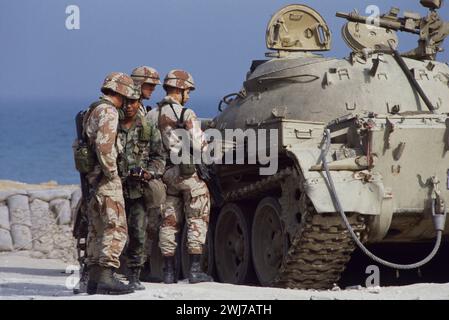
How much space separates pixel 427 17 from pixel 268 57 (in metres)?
2.11

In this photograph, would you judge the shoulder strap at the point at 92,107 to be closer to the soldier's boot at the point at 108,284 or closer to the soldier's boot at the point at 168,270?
the soldier's boot at the point at 108,284

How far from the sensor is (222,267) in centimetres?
1483

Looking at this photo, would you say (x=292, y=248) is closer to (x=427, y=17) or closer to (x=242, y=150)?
(x=242, y=150)

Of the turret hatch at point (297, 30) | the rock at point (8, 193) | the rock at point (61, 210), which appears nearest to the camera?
the turret hatch at point (297, 30)

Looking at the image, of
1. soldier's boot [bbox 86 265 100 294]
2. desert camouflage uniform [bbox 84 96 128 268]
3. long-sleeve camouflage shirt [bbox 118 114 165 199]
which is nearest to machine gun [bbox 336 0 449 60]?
long-sleeve camouflage shirt [bbox 118 114 165 199]

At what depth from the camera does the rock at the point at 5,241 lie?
60.7ft

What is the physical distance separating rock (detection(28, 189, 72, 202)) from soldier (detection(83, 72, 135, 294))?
31.6 ft

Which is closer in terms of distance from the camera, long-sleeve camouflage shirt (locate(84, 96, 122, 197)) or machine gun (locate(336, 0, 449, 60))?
long-sleeve camouflage shirt (locate(84, 96, 122, 197))

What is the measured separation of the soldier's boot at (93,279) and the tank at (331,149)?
9.10 ft

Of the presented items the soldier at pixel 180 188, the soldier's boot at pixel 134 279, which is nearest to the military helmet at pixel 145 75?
the soldier at pixel 180 188

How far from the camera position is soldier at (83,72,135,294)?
10047 mm

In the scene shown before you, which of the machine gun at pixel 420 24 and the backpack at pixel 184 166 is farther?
the machine gun at pixel 420 24

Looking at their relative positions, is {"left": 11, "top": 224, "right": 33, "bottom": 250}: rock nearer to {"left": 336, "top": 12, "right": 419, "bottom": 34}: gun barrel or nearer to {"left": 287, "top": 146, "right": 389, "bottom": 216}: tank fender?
{"left": 336, "top": 12, "right": 419, "bottom": 34}: gun barrel

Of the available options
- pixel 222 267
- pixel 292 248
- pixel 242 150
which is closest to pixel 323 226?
pixel 292 248
